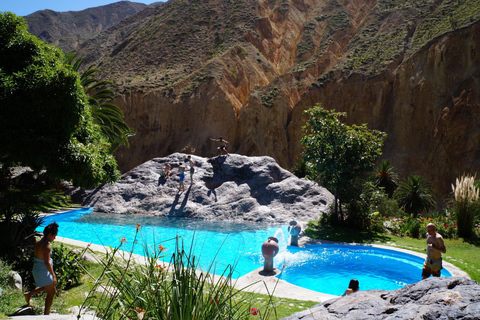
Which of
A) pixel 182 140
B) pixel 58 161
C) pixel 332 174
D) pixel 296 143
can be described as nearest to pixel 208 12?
pixel 182 140

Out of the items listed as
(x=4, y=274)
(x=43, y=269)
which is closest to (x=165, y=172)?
(x=4, y=274)

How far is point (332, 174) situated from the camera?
15852 millimetres

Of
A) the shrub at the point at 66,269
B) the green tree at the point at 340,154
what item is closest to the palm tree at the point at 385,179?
the green tree at the point at 340,154

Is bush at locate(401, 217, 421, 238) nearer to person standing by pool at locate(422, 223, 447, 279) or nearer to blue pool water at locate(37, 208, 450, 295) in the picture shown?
blue pool water at locate(37, 208, 450, 295)

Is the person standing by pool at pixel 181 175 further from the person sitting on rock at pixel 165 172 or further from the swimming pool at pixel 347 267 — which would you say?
the swimming pool at pixel 347 267

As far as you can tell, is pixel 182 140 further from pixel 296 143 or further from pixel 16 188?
pixel 16 188

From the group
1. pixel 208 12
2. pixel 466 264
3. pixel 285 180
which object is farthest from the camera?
pixel 208 12

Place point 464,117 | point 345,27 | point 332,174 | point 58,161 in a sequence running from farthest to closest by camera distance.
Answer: point 345,27 → point 464,117 → point 332,174 → point 58,161

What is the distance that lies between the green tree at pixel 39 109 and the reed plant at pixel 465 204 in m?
12.7

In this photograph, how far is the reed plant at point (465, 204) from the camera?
519 inches

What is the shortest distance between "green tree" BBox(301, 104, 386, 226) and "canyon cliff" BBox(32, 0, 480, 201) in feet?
63.6

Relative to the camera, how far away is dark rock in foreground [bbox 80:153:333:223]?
774 inches

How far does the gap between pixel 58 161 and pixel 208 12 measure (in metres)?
54.8

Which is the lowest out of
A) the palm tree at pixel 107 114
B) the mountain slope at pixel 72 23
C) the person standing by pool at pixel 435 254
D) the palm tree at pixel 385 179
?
the person standing by pool at pixel 435 254
